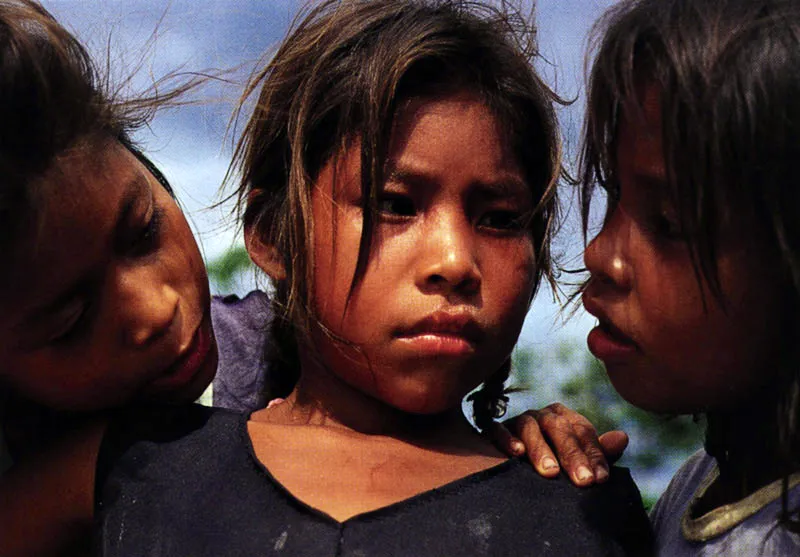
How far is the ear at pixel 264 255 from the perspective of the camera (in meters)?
1.99

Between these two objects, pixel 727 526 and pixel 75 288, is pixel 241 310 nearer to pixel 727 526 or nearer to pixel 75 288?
pixel 75 288

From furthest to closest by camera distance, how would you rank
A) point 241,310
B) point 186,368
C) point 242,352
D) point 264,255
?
point 241,310, point 242,352, point 264,255, point 186,368

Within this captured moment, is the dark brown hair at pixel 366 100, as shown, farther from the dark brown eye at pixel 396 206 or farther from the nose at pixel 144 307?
the nose at pixel 144 307

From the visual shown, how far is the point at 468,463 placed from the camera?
69.1 inches

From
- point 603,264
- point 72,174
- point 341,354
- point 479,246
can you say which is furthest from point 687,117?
point 72,174

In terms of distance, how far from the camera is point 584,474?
1.72 meters

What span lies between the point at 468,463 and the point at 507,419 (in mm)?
192

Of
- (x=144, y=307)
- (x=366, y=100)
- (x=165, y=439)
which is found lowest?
(x=165, y=439)

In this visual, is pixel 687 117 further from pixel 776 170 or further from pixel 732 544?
pixel 732 544

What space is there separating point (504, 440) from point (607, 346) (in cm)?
34

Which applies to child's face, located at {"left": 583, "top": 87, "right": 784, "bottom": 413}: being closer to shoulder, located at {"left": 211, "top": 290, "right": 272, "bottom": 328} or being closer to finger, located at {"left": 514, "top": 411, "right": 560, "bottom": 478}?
finger, located at {"left": 514, "top": 411, "right": 560, "bottom": 478}

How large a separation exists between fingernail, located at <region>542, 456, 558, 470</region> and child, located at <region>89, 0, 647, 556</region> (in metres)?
0.02

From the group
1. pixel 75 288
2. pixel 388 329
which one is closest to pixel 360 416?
pixel 388 329

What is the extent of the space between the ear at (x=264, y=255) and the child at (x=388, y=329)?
0.01m
